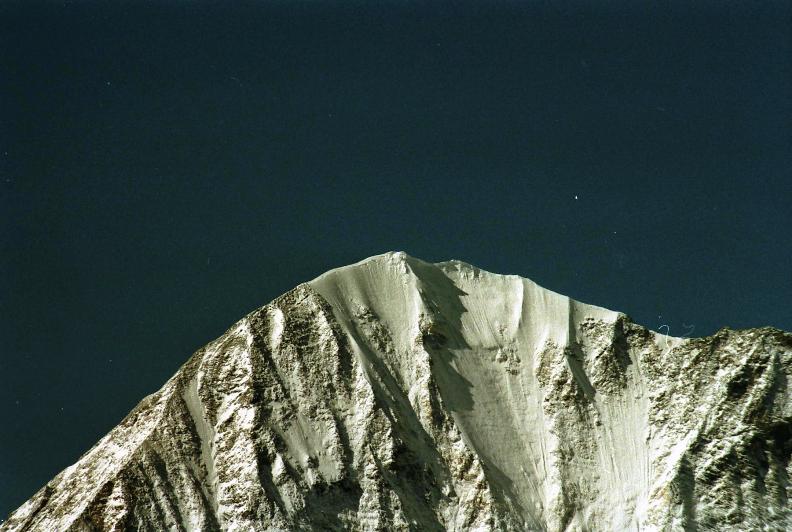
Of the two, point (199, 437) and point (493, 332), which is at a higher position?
point (493, 332)

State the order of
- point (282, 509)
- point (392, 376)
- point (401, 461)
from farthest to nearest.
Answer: point (392, 376) → point (401, 461) → point (282, 509)

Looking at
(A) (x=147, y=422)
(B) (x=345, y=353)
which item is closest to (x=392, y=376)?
(B) (x=345, y=353)

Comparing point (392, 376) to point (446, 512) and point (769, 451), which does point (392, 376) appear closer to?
point (446, 512)

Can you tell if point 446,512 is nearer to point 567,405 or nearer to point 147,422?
point 567,405

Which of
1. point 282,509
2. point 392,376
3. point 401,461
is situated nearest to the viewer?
point 282,509

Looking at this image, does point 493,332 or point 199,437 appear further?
point 493,332

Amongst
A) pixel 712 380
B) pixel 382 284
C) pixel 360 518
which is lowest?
pixel 360 518
